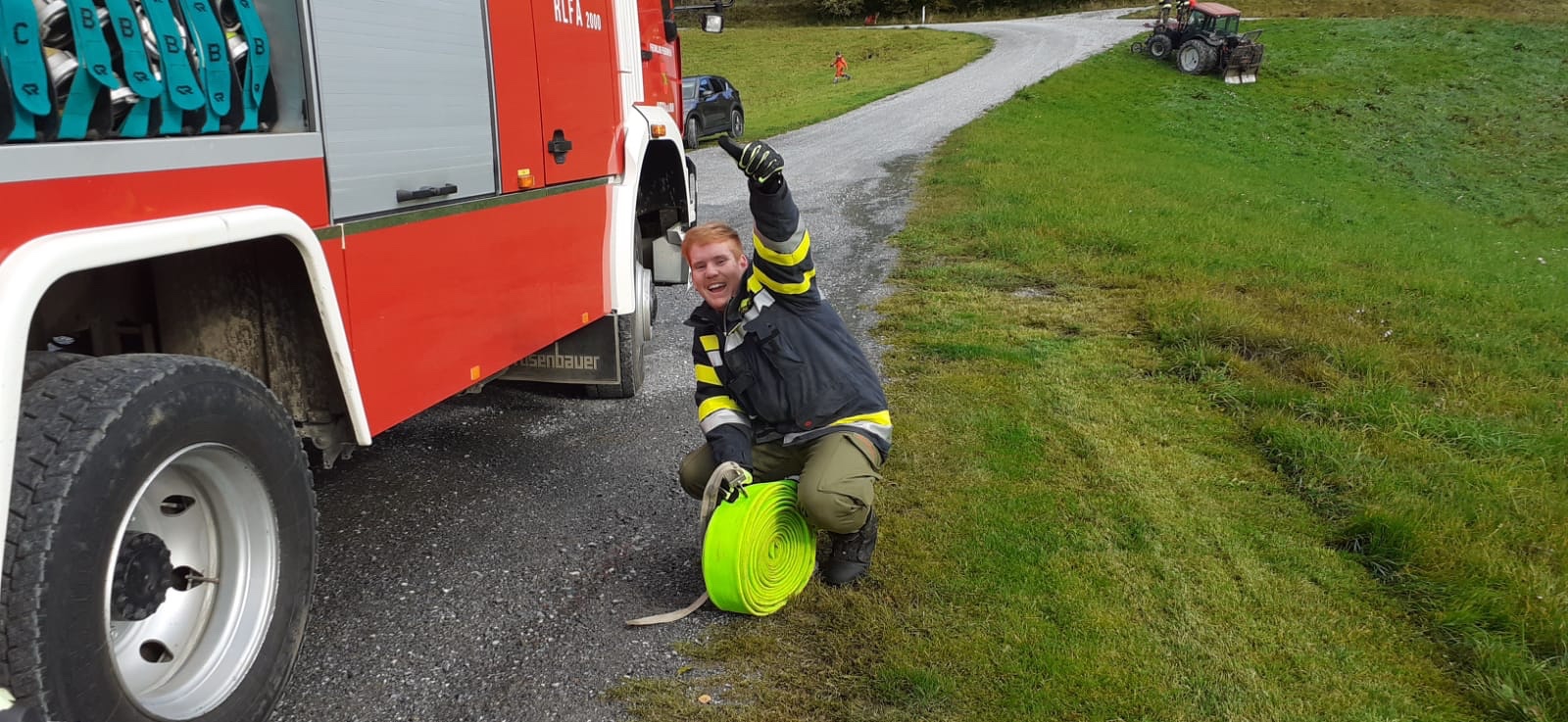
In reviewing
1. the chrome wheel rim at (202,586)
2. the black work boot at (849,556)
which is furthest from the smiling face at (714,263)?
the chrome wheel rim at (202,586)

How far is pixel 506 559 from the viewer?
12.3 feet

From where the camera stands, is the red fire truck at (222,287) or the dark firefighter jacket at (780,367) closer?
the red fire truck at (222,287)

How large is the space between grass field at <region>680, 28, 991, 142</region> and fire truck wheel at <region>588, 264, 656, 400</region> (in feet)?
53.0

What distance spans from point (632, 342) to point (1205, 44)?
2713cm

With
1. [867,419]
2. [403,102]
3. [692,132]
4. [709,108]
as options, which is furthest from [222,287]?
[709,108]

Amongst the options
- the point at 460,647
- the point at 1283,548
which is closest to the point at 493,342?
the point at 460,647

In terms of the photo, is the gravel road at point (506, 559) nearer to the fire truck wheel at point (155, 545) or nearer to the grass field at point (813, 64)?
the fire truck wheel at point (155, 545)

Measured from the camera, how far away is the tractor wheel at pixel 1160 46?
98.3 feet

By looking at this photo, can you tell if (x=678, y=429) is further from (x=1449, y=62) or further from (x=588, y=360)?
(x=1449, y=62)

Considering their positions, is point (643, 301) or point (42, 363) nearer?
point (42, 363)

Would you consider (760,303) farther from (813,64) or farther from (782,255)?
(813,64)

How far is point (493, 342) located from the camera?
12.1 feet

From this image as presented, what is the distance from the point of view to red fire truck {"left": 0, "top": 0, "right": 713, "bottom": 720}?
6.37ft

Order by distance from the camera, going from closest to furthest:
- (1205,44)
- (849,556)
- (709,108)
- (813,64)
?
(849,556), (709,108), (1205,44), (813,64)
